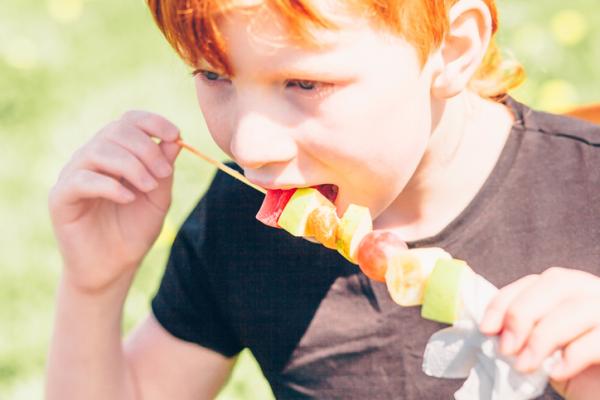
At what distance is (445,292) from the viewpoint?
1283mm

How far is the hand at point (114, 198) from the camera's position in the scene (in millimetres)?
1743

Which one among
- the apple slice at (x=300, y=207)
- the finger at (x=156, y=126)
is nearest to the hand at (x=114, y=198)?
the finger at (x=156, y=126)

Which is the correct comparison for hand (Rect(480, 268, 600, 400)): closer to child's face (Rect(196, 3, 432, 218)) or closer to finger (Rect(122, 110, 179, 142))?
child's face (Rect(196, 3, 432, 218))

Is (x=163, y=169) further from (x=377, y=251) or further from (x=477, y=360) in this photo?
(x=477, y=360)

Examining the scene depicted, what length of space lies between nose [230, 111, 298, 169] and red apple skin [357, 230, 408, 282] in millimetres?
147

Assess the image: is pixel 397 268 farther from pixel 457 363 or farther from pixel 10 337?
pixel 10 337

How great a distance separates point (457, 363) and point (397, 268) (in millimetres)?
132

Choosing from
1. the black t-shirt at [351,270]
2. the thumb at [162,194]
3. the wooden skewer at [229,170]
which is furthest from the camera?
the thumb at [162,194]

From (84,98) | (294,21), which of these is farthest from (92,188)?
(84,98)

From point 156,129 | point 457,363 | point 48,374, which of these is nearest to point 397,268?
point 457,363

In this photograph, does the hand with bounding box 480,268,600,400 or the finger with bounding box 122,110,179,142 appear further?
the finger with bounding box 122,110,179,142

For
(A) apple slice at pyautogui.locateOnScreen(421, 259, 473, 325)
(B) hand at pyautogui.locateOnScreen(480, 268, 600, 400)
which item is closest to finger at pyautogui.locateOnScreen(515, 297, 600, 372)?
(B) hand at pyautogui.locateOnScreen(480, 268, 600, 400)

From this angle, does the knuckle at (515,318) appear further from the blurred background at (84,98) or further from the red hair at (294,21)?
the blurred background at (84,98)

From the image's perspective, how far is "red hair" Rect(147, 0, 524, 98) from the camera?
1367mm
